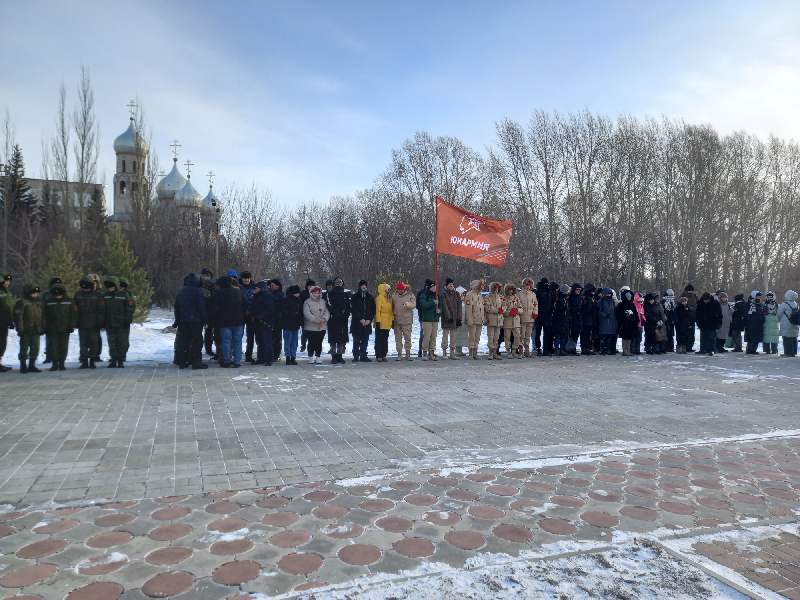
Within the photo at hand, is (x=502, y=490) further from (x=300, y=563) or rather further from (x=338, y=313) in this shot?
(x=338, y=313)

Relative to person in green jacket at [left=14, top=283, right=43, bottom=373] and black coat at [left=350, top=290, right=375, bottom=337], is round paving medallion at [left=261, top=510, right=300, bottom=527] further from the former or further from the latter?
black coat at [left=350, top=290, right=375, bottom=337]

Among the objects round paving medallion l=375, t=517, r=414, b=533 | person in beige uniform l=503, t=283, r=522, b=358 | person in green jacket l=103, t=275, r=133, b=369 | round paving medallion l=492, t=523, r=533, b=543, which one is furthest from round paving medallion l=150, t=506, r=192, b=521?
person in beige uniform l=503, t=283, r=522, b=358

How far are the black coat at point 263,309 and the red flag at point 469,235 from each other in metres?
4.14

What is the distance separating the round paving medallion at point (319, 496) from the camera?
13.4 ft

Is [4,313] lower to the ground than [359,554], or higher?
higher

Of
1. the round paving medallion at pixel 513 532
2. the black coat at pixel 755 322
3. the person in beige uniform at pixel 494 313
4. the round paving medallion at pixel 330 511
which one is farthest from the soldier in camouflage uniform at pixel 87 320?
the black coat at pixel 755 322

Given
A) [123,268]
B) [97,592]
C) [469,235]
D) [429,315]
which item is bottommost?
[97,592]

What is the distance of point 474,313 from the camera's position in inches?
544

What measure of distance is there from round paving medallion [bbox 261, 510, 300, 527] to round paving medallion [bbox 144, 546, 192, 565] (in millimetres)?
447

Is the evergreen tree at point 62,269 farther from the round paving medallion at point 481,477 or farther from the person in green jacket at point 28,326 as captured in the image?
the round paving medallion at point 481,477

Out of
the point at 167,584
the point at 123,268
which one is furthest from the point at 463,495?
the point at 123,268

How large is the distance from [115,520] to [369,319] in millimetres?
9614

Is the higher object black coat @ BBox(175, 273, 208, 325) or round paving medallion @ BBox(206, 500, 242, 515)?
black coat @ BBox(175, 273, 208, 325)

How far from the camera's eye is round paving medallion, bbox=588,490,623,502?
13.6ft
